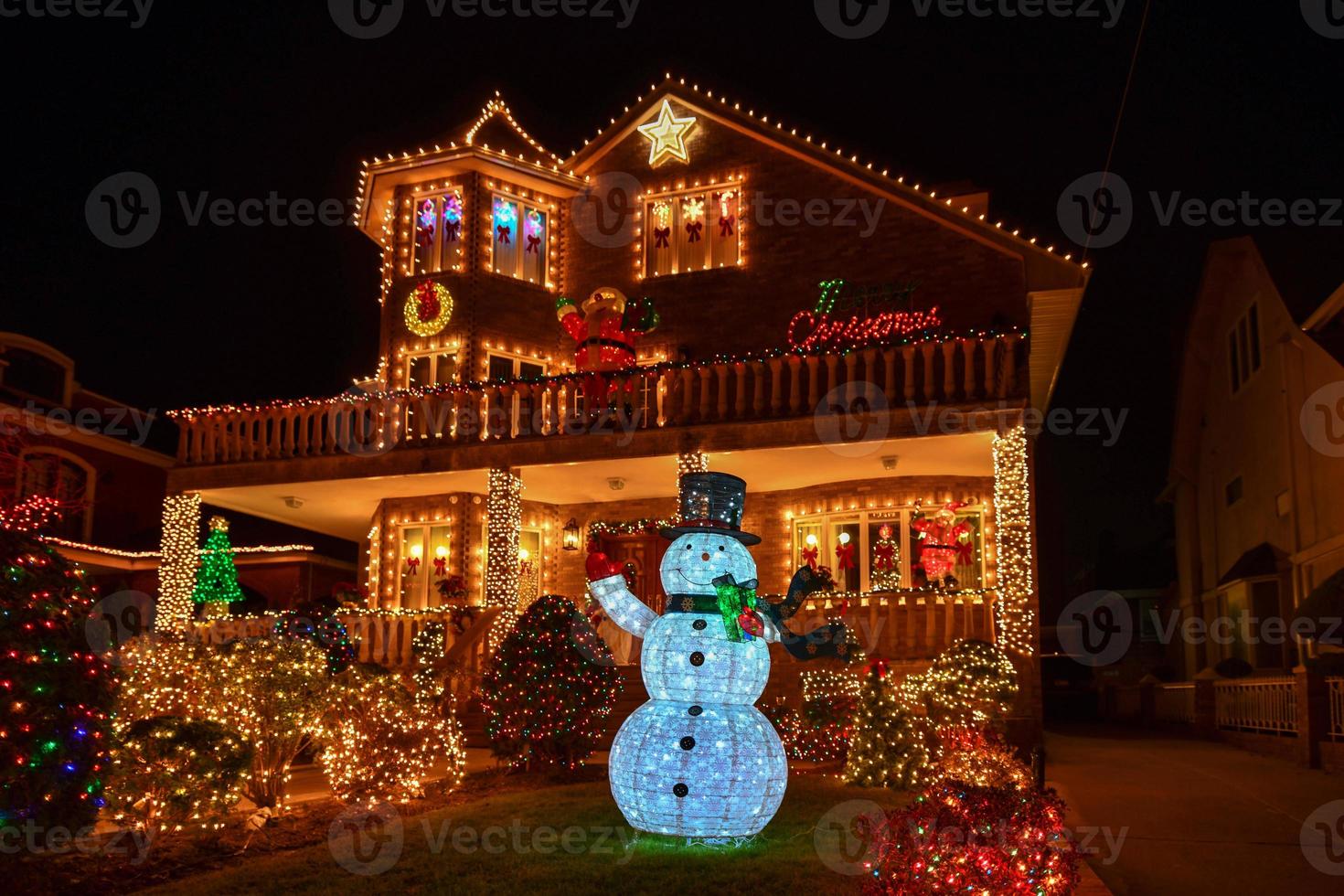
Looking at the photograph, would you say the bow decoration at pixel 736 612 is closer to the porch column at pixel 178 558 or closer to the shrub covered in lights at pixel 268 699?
the shrub covered in lights at pixel 268 699

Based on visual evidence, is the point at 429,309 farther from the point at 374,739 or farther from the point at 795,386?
the point at 374,739

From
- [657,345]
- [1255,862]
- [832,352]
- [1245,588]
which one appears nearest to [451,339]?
[657,345]

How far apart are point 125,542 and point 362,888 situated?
2356 cm

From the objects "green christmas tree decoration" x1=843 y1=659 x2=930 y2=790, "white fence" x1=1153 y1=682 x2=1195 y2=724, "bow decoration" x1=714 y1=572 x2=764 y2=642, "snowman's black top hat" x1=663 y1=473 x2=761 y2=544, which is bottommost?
"white fence" x1=1153 y1=682 x2=1195 y2=724

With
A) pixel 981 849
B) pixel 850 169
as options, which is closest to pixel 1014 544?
pixel 850 169

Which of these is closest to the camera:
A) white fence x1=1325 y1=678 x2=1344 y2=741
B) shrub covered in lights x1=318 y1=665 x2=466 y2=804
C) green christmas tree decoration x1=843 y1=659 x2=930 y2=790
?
shrub covered in lights x1=318 y1=665 x2=466 y2=804

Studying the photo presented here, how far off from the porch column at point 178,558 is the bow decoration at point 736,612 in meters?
13.5

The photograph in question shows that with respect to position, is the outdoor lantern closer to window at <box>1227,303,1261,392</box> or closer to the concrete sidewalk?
the concrete sidewalk

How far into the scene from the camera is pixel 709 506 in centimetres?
872

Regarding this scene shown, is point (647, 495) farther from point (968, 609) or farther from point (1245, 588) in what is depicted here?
point (1245, 588)

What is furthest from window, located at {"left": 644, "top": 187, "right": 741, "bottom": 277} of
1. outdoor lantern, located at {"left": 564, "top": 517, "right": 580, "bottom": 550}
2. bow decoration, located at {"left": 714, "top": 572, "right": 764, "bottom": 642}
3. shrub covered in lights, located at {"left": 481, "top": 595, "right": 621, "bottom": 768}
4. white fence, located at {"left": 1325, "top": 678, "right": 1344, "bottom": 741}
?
bow decoration, located at {"left": 714, "top": 572, "right": 764, "bottom": 642}

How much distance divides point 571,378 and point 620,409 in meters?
0.98

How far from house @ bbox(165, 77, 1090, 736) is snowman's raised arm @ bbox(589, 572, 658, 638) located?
22.2 feet

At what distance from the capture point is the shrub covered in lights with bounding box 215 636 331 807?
9867 mm
